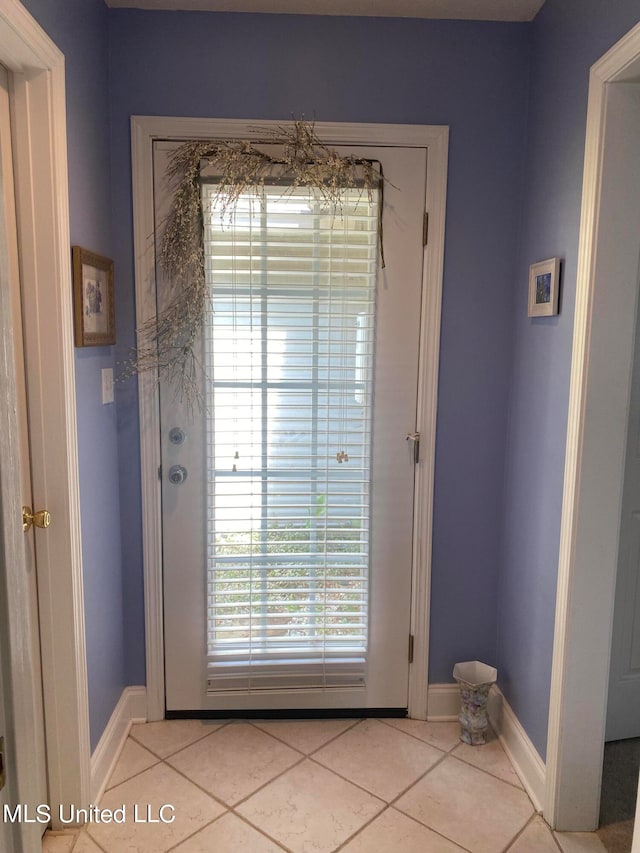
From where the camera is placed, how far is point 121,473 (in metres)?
2.34

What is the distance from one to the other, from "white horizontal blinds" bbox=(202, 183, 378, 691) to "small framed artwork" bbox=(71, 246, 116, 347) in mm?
356

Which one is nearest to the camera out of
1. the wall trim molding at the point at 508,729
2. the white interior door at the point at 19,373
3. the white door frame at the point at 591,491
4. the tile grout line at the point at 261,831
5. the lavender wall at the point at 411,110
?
the white interior door at the point at 19,373


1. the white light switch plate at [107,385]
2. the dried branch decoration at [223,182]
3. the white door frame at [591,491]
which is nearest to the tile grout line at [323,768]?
the white door frame at [591,491]

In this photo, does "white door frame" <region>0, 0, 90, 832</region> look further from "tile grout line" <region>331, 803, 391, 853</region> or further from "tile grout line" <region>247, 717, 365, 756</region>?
"tile grout line" <region>331, 803, 391, 853</region>

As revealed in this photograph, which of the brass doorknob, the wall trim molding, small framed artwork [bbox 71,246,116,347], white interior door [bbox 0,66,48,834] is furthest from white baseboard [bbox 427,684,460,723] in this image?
small framed artwork [bbox 71,246,116,347]

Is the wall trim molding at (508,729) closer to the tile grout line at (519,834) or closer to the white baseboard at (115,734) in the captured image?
the tile grout line at (519,834)

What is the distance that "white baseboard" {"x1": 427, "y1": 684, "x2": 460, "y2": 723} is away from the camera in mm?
2484

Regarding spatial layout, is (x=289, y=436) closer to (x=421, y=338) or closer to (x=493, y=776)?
(x=421, y=338)

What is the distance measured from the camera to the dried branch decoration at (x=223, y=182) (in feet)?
7.06

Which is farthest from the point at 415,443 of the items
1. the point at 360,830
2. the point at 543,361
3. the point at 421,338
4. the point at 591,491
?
the point at 360,830

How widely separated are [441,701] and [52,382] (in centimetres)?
194

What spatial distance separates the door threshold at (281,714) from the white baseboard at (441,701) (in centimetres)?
17

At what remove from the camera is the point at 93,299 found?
1.98 meters

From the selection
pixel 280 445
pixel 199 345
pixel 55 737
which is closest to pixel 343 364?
pixel 280 445
